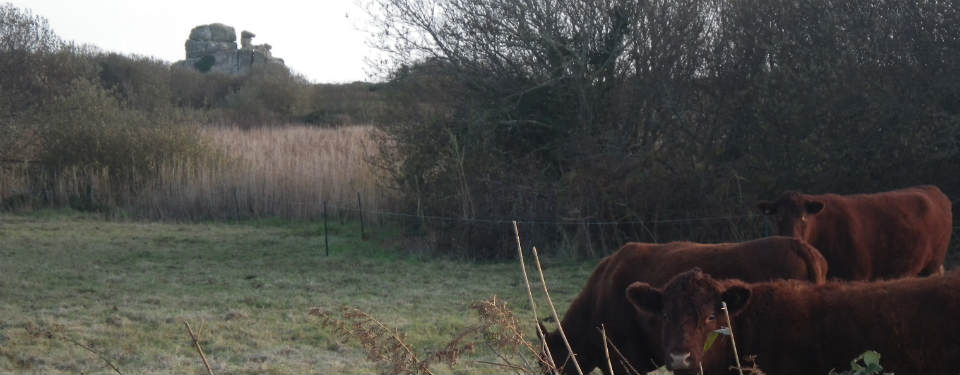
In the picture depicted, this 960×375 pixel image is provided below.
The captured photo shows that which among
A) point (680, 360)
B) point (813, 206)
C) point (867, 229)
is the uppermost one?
point (813, 206)

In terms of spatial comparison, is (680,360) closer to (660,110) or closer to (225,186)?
(660,110)

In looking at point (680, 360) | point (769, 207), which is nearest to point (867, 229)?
point (769, 207)

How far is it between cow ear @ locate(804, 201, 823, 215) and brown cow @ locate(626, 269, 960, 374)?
4.86 m

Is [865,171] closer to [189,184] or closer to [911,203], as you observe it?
[911,203]

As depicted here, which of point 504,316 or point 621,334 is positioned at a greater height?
point 504,316

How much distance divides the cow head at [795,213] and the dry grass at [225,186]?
9695mm

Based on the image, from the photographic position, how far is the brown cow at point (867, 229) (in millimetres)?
9641

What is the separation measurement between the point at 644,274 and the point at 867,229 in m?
4.47

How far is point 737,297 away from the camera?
15.9 feet

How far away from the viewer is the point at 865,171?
44.1ft

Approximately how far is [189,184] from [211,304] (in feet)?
34.4

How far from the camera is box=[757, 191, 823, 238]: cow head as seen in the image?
31.1 ft

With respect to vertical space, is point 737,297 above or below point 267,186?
above

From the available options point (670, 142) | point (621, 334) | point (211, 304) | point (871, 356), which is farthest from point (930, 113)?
point (871, 356)
